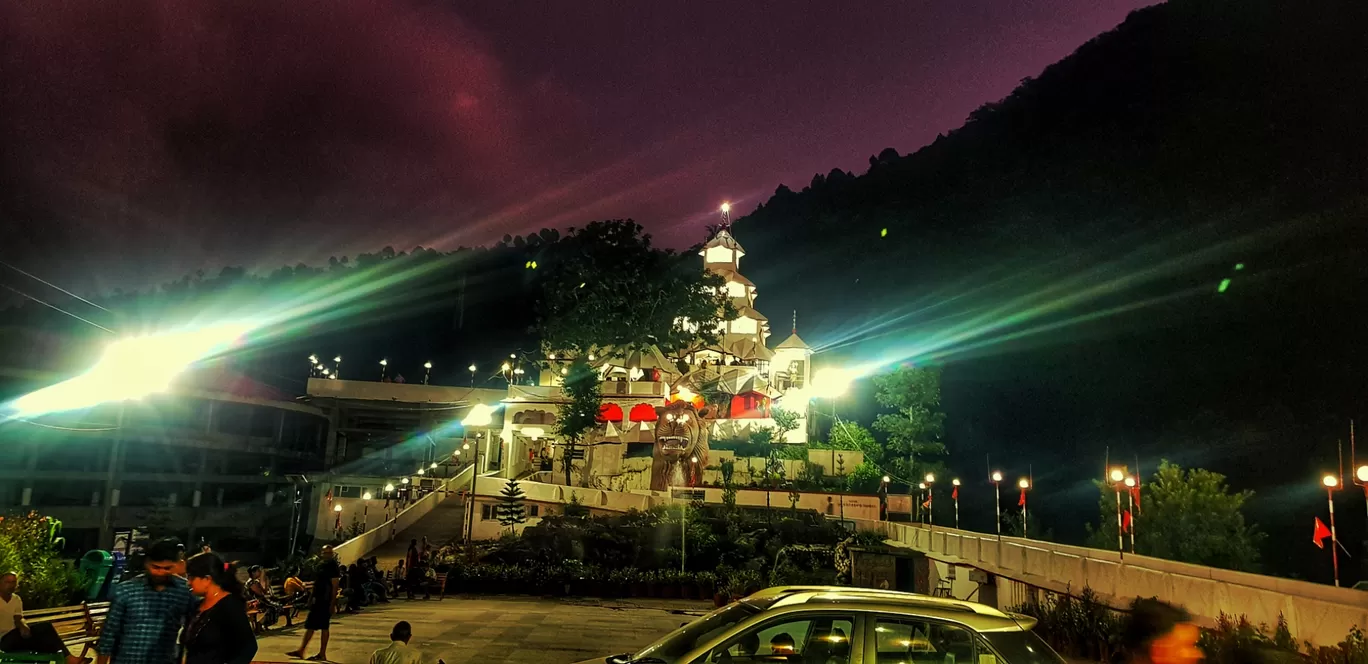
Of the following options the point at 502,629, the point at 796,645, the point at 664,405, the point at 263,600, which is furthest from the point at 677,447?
the point at 796,645

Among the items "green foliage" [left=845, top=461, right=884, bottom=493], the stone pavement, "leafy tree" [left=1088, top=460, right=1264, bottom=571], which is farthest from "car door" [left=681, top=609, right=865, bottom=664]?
"green foliage" [left=845, top=461, right=884, bottom=493]

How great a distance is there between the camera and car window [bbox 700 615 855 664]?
5.33 metres

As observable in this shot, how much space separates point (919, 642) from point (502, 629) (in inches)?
400

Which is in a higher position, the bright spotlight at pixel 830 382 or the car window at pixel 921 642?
the bright spotlight at pixel 830 382

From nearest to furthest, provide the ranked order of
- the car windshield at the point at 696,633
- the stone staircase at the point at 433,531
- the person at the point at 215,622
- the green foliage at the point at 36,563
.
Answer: the person at the point at 215,622, the car windshield at the point at 696,633, the green foliage at the point at 36,563, the stone staircase at the point at 433,531

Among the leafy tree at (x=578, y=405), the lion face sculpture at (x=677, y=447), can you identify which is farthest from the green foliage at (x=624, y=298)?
the lion face sculpture at (x=677, y=447)

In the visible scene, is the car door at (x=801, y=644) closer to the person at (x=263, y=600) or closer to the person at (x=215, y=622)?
the person at (x=215, y=622)

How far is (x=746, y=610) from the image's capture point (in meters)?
5.70

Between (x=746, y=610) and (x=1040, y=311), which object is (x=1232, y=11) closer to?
(x=1040, y=311)

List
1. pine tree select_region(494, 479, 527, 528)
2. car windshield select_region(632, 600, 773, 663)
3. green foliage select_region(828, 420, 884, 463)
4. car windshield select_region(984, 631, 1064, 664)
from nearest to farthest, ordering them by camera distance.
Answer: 1. car windshield select_region(984, 631, 1064, 664)
2. car windshield select_region(632, 600, 773, 663)
3. pine tree select_region(494, 479, 527, 528)
4. green foliage select_region(828, 420, 884, 463)

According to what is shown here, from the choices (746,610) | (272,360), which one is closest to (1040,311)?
(746,610)

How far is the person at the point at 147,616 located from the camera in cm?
497

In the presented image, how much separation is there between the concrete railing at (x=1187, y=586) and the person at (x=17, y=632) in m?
13.7

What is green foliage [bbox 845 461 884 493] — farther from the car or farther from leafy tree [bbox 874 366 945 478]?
the car
